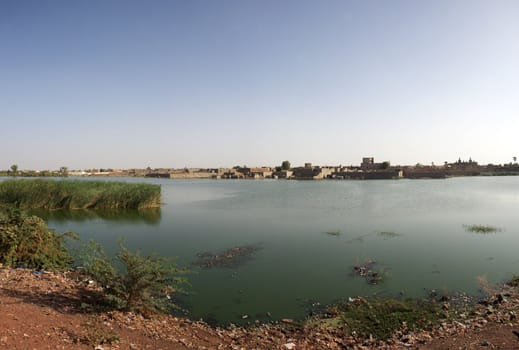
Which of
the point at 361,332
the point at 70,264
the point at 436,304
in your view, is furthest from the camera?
the point at 70,264

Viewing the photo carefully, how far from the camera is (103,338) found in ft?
17.8

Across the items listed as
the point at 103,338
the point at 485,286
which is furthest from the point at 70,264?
the point at 485,286

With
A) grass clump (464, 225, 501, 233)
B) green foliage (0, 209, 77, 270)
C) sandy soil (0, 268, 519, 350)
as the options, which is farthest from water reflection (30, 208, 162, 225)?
grass clump (464, 225, 501, 233)

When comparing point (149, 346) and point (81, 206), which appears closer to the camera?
point (149, 346)

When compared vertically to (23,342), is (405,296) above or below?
below

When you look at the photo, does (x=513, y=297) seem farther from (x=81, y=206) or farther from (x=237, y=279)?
(x=81, y=206)

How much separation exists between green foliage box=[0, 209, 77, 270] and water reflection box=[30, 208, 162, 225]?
38.2ft


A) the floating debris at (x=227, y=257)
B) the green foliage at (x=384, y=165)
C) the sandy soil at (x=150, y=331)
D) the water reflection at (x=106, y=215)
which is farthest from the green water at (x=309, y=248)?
the green foliage at (x=384, y=165)

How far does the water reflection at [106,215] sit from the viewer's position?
23970 millimetres

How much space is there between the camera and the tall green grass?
2742 centimetres

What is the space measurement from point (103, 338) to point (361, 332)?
5.37 m

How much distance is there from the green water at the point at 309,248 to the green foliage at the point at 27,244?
4.46 meters

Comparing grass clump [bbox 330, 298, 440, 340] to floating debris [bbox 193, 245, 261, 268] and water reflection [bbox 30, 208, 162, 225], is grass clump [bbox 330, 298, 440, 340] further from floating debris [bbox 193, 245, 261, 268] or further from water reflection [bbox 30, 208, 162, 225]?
water reflection [bbox 30, 208, 162, 225]

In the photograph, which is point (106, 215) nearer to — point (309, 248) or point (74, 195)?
point (74, 195)
